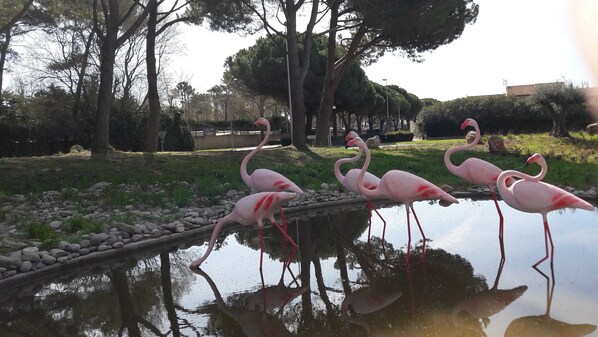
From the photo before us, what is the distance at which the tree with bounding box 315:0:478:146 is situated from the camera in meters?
19.6

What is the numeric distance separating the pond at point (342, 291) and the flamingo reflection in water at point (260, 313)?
1 cm

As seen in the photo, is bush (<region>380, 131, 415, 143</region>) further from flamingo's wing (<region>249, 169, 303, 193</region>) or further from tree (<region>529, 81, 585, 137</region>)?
flamingo's wing (<region>249, 169, 303, 193</region>)

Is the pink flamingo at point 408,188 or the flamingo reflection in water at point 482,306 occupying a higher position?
the pink flamingo at point 408,188

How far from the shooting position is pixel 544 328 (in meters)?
4.24

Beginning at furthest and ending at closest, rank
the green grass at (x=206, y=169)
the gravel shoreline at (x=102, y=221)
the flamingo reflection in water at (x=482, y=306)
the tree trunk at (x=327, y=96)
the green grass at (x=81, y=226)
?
the tree trunk at (x=327, y=96)
the green grass at (x=206, y=169)
the green grass at (x=81, y=226)
the gravel shoreline at (x=102, y=221)
the flamingo reflection in water at (x=482, y=306)

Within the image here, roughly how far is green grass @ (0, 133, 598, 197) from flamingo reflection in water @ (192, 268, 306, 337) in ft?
17.6

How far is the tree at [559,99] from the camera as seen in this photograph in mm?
23172

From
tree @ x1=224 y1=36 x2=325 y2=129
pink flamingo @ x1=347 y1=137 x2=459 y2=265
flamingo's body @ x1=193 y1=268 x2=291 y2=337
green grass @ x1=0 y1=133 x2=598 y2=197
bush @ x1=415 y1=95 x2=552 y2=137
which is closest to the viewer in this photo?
flamingo's body @ x1=193 y1=268 x2=291 y2=337

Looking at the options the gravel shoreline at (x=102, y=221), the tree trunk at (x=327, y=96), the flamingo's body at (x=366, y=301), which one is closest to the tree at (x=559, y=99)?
the tree trunk at (x=327, y=96)

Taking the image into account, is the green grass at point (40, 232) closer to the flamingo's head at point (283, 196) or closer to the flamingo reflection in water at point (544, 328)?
the flamingo's head at point (283, 196)

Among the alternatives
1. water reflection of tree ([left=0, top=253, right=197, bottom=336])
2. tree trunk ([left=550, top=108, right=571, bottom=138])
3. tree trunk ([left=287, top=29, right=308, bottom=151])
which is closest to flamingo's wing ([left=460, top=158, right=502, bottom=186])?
water reflection of tree ([left=0, top=253, right=197, bottom=336])

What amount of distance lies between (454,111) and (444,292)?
130 ft

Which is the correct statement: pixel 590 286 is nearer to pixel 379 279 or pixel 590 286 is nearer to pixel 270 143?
pixel 379 279

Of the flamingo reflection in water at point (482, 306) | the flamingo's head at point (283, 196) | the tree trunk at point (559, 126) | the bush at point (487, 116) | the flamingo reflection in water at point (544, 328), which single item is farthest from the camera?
the bush at point (487, 116)
